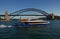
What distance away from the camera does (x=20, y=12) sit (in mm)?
188250

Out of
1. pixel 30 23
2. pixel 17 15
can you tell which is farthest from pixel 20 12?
pixel 30 23

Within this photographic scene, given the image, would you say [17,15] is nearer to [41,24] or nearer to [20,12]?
[20,12]

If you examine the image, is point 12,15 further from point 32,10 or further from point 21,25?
point 21,25

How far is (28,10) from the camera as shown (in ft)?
600

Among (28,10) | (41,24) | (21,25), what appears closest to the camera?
(21,25)

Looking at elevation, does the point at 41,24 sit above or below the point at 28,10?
below

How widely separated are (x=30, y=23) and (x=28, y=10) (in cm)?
9505

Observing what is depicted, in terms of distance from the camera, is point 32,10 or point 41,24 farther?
point 32,10

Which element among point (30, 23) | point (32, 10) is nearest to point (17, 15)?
Result: point (32, 10)

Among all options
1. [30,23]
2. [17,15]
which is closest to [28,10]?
[17,15]

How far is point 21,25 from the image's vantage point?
81.9 meters

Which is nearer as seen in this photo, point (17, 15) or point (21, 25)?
point (21, 25)

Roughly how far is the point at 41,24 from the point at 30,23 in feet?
19.5

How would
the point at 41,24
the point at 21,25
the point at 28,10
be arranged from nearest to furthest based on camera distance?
the point at 21,25, the point at 41,24, the point at 28,10
